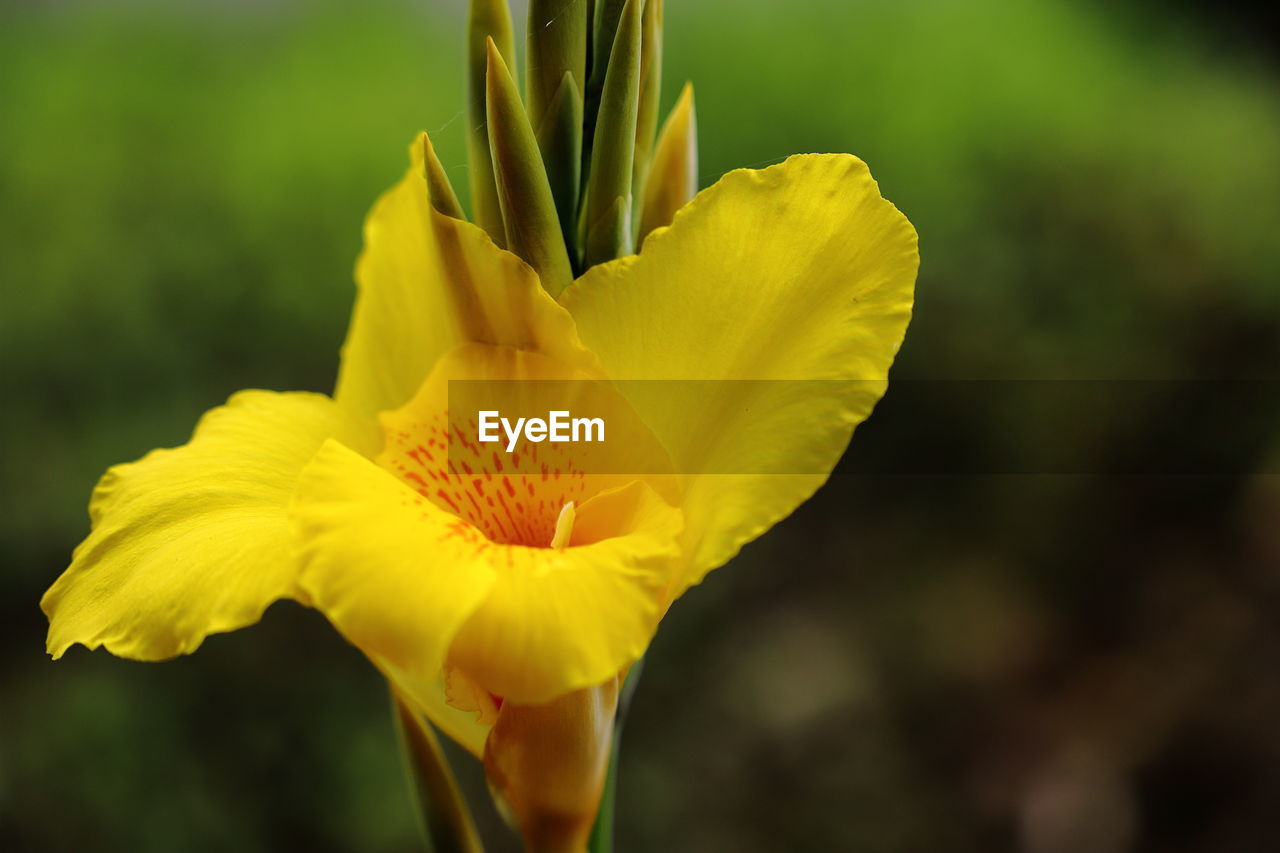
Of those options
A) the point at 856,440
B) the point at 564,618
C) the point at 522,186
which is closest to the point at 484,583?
the point at 564,618

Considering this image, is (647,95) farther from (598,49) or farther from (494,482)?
(494,482)

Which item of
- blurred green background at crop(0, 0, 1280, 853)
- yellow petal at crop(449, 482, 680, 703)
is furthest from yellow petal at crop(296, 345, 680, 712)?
blurred green background at crop(0, 0, 1280, 853)

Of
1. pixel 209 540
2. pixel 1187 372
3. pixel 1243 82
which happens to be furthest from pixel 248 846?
pixel 1243 82

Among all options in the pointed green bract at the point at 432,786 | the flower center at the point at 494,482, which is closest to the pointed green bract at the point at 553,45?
the flower center at the point at 494,482

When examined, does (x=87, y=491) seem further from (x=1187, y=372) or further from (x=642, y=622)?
(x=1187, y=372)

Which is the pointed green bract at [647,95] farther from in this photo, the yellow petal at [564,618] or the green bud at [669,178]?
the yellow petal at [564,618]

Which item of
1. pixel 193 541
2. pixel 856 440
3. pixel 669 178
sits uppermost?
pixel 669 178
